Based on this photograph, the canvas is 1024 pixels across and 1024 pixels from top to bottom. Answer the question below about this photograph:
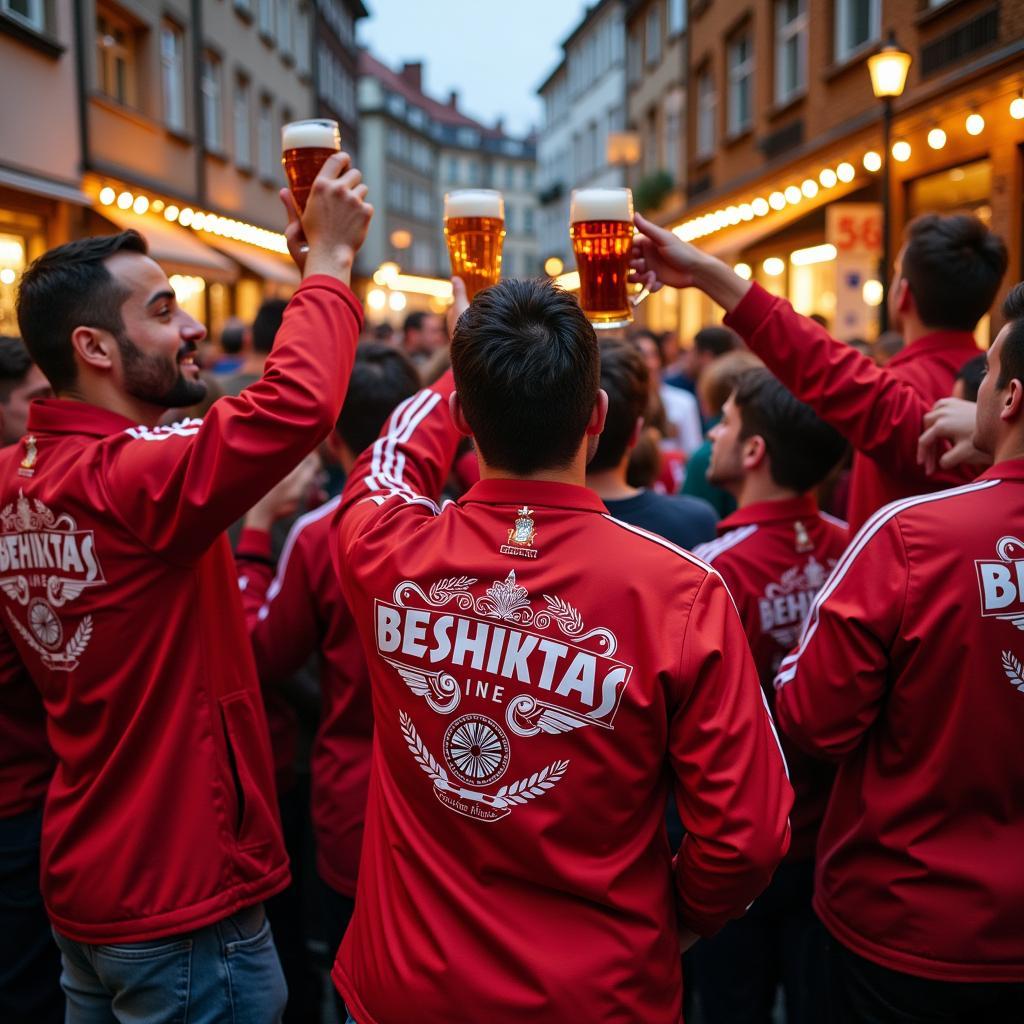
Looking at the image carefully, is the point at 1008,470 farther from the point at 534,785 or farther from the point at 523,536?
the point at 534,785

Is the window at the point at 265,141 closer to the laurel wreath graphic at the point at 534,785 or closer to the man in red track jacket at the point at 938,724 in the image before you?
the man in red track jacket at the point at 938,724

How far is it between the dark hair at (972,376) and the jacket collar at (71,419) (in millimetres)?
1976

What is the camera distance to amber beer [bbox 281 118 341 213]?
2057 mm

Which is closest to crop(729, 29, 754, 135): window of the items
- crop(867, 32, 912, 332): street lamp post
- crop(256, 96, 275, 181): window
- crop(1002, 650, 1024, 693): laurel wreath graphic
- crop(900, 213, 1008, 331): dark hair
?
crop(867, 32, 912, 332): street lamp post

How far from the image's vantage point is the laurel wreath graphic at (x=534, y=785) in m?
1.60

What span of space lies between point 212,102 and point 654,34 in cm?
1183

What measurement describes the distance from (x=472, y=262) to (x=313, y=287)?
37 cm

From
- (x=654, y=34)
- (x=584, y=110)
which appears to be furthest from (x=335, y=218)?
(x=584, y=110)

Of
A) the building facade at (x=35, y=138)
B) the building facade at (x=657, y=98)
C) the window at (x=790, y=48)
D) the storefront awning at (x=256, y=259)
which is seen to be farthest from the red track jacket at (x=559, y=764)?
the building facade at (x=657, y=98)

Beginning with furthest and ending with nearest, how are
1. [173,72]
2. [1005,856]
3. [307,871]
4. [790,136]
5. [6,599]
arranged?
[173,72], [790,136], [307,871], [6,599], [1005,856]

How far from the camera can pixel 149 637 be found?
2.02m

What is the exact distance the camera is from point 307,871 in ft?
12.6

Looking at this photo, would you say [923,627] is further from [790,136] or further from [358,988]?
[790,136]

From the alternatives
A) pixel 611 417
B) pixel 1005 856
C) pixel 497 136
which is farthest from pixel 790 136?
pixel 497 136
